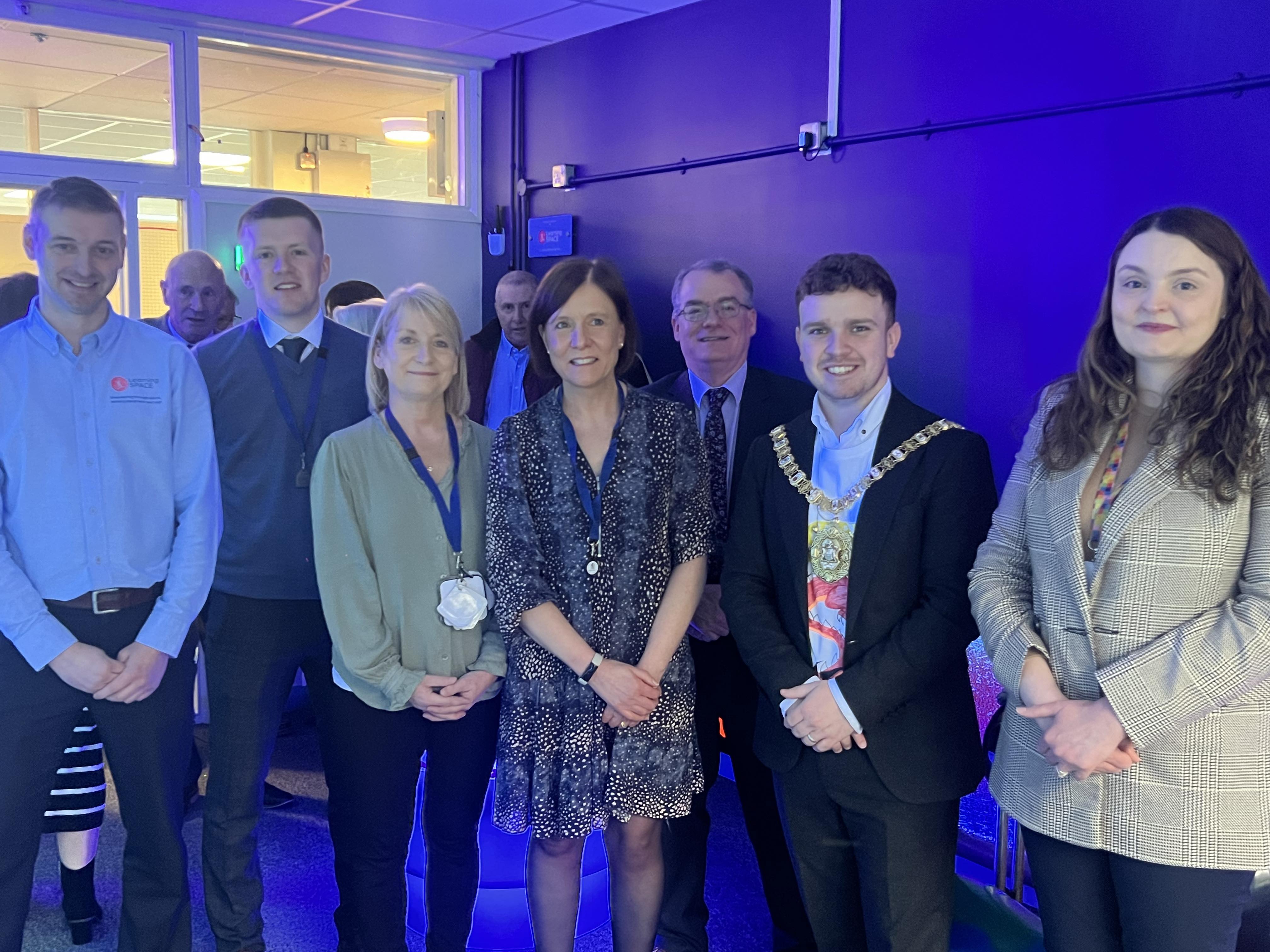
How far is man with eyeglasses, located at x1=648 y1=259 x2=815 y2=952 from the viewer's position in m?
2.79

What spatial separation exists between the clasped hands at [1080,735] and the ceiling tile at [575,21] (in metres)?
3.97

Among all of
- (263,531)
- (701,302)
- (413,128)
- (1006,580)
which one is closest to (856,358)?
(1006,580)

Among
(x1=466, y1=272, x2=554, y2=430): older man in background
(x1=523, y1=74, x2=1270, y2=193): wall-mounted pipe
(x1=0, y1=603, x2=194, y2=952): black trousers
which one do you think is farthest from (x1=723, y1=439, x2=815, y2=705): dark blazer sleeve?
(x1=466, y1=272, x2=554, y2=430): older man in background

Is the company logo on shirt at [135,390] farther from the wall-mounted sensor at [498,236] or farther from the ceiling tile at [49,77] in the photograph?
the wall-mounted sensor at [498,236]

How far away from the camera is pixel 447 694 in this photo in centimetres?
237

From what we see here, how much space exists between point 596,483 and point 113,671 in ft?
3.70

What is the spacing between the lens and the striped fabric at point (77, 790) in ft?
9.70

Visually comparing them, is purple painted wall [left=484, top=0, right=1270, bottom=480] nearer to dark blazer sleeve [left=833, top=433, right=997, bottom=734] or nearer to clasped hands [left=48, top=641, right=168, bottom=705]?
dark blazer sleeve [left=833, top=433, right=997, bottom=734]

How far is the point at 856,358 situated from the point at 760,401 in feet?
2.59

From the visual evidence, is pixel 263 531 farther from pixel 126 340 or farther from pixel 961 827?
pixel 961 827

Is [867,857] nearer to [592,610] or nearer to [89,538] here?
[592,610]

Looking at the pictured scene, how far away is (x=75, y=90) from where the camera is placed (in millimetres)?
5504

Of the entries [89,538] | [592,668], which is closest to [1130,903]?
[592,668]

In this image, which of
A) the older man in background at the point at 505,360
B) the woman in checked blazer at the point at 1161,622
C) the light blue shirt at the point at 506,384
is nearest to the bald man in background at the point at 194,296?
the older man in background at the point at 505,360
